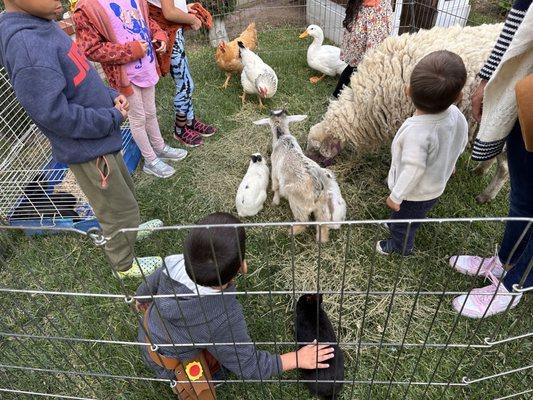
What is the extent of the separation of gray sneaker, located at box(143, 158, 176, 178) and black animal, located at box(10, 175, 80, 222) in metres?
0.74

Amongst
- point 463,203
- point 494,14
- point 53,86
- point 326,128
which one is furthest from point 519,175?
point 494,14

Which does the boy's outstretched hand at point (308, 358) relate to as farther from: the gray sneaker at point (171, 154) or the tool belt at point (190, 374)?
the gray sneaker at point (171, 154)

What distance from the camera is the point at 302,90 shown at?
189 inches

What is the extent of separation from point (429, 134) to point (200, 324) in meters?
1.56

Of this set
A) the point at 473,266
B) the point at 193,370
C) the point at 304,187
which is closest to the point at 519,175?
the point at 473,266

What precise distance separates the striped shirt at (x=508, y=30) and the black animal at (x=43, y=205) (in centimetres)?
312

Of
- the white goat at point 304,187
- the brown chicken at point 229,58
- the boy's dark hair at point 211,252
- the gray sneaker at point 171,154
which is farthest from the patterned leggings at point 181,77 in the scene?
the boy's dark hair at point 211,252

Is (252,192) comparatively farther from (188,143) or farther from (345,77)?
(345,77)

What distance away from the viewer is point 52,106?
1938 millimetres

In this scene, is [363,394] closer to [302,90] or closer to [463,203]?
[463,203]

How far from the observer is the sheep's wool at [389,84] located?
9.84 feet

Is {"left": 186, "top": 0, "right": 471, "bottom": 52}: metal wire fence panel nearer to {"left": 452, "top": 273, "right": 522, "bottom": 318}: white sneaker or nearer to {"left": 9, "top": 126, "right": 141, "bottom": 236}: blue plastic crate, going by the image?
{"left": 9, "top": 126, "right": 141, "bottom": 236}: blue plastic crate

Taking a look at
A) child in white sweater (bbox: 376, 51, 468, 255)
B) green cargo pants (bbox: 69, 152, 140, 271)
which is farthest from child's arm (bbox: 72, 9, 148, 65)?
child in white sweater (bbox: 376, 51, 468, 255)

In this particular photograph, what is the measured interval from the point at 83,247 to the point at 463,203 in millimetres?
3092
